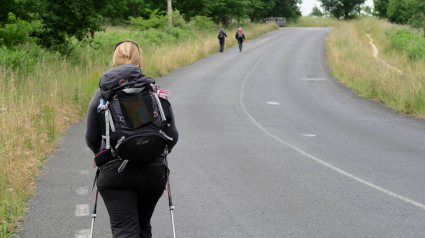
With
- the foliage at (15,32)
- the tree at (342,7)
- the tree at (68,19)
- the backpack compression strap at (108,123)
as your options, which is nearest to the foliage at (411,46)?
the tree at (68,19)

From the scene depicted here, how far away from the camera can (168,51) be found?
1371 inches

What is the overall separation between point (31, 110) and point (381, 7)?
304 feet

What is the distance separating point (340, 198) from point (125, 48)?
4.61m

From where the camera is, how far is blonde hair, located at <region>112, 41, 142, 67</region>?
3.85 meters

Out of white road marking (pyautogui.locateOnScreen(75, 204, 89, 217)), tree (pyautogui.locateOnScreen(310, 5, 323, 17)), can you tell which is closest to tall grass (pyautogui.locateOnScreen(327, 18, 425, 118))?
white road marking (pyautogui.locateOnScreen(75, 204, 89, 217))

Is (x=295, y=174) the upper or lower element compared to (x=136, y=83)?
lower

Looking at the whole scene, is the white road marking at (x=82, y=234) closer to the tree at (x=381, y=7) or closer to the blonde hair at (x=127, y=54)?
the blonde hair at (x=127, y=54)

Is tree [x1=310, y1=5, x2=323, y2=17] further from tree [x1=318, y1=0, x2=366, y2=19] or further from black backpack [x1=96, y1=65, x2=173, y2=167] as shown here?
black backpack [x1=96, y1=65, x2=173, y2=167]

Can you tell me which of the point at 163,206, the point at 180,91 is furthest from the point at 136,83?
the point at 180,91

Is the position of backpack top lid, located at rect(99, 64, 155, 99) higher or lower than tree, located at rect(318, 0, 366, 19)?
higher

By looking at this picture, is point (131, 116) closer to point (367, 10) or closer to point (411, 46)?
point (411, 46)

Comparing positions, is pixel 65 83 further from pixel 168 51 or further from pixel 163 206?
pixel 168 51

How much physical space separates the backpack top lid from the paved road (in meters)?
2.68

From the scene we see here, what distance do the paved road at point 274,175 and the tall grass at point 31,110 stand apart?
240 millimetres
